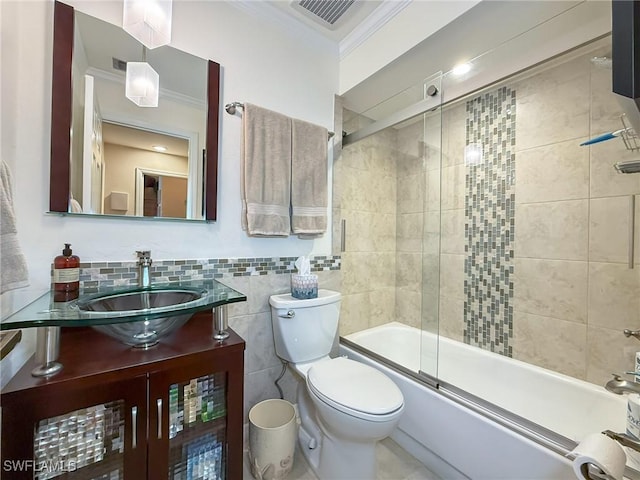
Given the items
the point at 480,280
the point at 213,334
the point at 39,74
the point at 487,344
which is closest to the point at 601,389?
the point at 487,344

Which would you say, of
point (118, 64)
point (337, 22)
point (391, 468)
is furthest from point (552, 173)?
point (118, 64)

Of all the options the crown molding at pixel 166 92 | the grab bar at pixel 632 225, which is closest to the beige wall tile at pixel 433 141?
the grab bar at pixel 632 225

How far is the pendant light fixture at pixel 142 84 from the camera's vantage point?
1216mm

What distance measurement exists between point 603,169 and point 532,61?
670 mm

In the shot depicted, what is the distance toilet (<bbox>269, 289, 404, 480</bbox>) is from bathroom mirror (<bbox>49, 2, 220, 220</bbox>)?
0.72 meters

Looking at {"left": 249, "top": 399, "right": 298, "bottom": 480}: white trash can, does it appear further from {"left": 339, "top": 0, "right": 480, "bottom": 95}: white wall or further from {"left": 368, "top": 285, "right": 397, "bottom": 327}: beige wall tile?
{"left": 339, "top": 0, "right": 480, "bottom": 95}: white wall

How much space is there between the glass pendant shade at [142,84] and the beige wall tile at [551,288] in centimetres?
222

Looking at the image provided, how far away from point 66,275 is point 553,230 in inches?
93.5

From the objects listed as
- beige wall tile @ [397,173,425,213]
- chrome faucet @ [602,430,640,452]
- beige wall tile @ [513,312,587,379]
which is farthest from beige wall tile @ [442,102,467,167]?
chrome faucet @ [602,430,640,452]

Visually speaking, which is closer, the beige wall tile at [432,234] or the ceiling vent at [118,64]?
the ceiling vent at [118,64]

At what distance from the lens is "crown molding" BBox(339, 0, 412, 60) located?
1451mm

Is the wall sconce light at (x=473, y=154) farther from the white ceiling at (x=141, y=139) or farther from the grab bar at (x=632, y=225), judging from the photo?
the white ceiling at (x=141, y=139)

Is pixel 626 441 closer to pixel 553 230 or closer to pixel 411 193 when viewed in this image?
pixel 553 230

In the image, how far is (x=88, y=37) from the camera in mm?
1140
